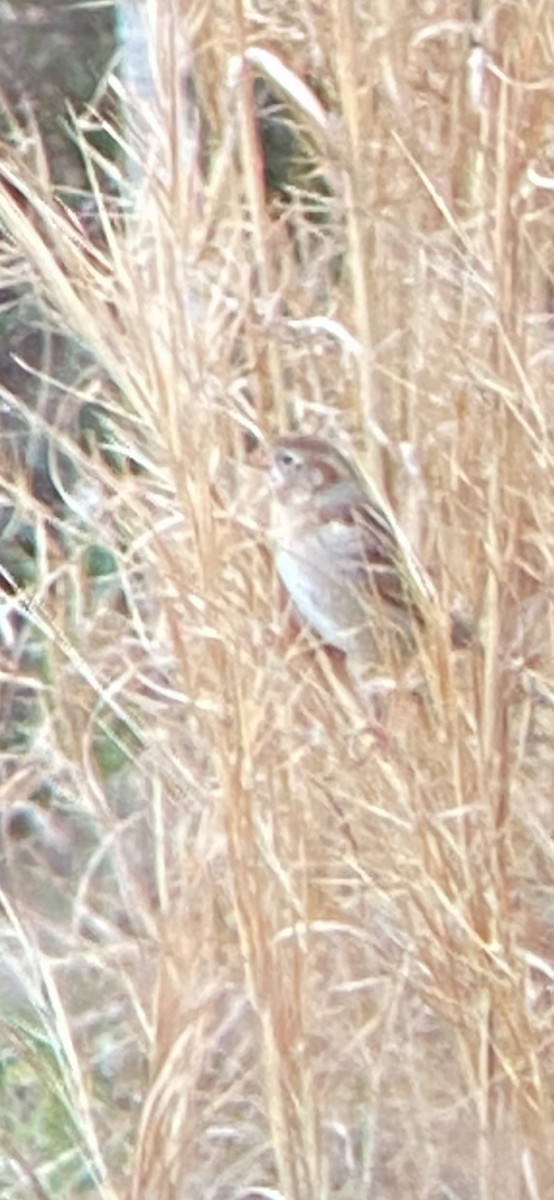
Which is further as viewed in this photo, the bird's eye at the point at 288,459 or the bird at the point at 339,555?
the bird's eye at the point at 288,459

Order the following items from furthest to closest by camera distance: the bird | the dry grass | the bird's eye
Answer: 1. the bird's eye
2. the bird
3. the dry grass

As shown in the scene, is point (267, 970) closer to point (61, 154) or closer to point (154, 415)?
point (154, 415)

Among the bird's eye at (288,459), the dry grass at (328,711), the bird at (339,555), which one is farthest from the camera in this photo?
the bird's eye at (288,459)

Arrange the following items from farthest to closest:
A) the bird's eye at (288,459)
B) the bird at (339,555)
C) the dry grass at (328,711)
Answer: the bird's eye at (288,459) < the bird at (339,555) < the dry grass at (328,711)

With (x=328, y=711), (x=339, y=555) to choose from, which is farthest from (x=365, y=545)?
(x=328, y=711)

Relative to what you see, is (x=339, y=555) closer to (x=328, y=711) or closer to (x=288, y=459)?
(x=288, y=459)

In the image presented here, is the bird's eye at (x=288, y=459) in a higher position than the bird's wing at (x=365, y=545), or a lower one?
higher
